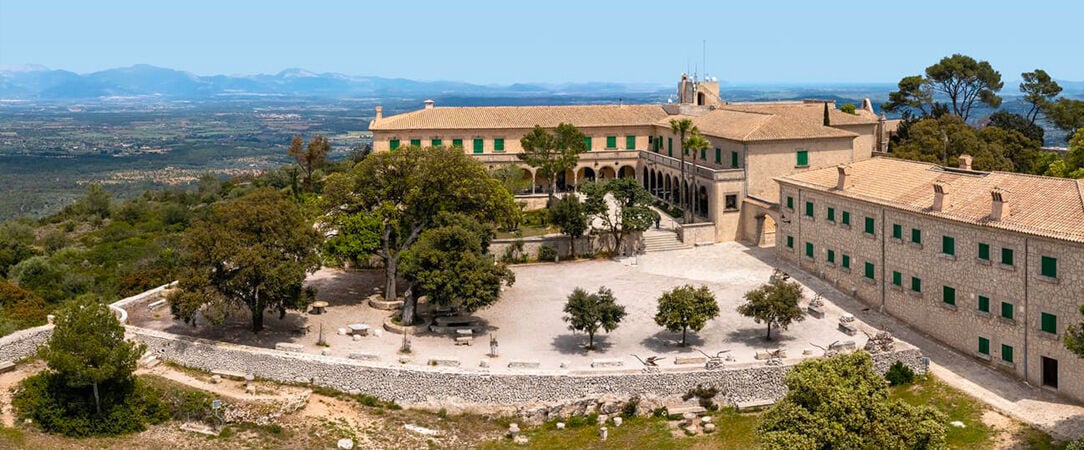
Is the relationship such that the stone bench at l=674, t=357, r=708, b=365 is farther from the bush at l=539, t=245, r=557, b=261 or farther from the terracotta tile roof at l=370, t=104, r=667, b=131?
the terracotta tile roof at l=370, t=104, r=667, b=131

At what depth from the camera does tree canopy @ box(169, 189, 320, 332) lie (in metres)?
36.9

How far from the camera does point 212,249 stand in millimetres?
37312

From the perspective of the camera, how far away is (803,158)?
5397cm

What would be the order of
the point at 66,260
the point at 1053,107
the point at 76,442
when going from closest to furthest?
the point at 76,442 < the point at 66,260 < the point at 1053,107

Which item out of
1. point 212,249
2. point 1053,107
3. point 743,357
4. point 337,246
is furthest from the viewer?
point 1053,107

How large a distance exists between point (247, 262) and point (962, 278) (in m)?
25.7

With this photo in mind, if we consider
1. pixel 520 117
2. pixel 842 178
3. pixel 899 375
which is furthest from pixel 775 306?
pixel 520 117

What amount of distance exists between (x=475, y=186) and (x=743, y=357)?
15238 mm

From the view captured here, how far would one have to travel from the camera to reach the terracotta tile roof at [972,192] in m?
32.2

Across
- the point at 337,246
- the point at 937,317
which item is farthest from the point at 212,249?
the point at 937,317

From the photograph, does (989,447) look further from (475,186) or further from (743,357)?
(475,186)

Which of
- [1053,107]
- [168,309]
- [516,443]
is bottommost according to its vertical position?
[516,443]

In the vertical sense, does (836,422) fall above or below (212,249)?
below

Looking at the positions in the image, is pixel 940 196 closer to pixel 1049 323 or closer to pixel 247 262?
pixel 1049 323
